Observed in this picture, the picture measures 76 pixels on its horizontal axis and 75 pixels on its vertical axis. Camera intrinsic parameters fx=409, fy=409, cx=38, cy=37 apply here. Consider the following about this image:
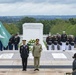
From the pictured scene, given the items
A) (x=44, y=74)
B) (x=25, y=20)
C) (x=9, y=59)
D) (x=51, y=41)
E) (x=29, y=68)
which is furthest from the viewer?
(x=25, y=20)

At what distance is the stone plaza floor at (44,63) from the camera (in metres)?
16.6

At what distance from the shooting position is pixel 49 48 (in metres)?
24.3

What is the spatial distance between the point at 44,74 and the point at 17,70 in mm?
1361

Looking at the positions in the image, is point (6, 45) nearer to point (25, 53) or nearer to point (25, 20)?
point (25, 53)

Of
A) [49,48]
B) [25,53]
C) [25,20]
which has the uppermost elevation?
[25,53]

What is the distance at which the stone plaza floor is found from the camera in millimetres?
16638

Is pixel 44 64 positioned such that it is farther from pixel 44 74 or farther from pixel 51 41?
pixel 51 41

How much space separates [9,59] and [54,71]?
3.86 meters

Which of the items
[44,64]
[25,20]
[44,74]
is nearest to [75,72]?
[44,74]

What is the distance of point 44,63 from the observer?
18766 mm

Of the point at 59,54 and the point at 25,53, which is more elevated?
the point at 25,53

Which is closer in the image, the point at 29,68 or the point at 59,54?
the point at 29,68

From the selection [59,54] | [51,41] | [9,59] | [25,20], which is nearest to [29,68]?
[9,59]

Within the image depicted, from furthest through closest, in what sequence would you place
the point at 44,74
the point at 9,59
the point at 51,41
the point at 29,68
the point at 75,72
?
1. the point at 51,41
2. the point at 9,59
3. the point at 29,68
4. the point at 44,74
5. the point at 75,72
